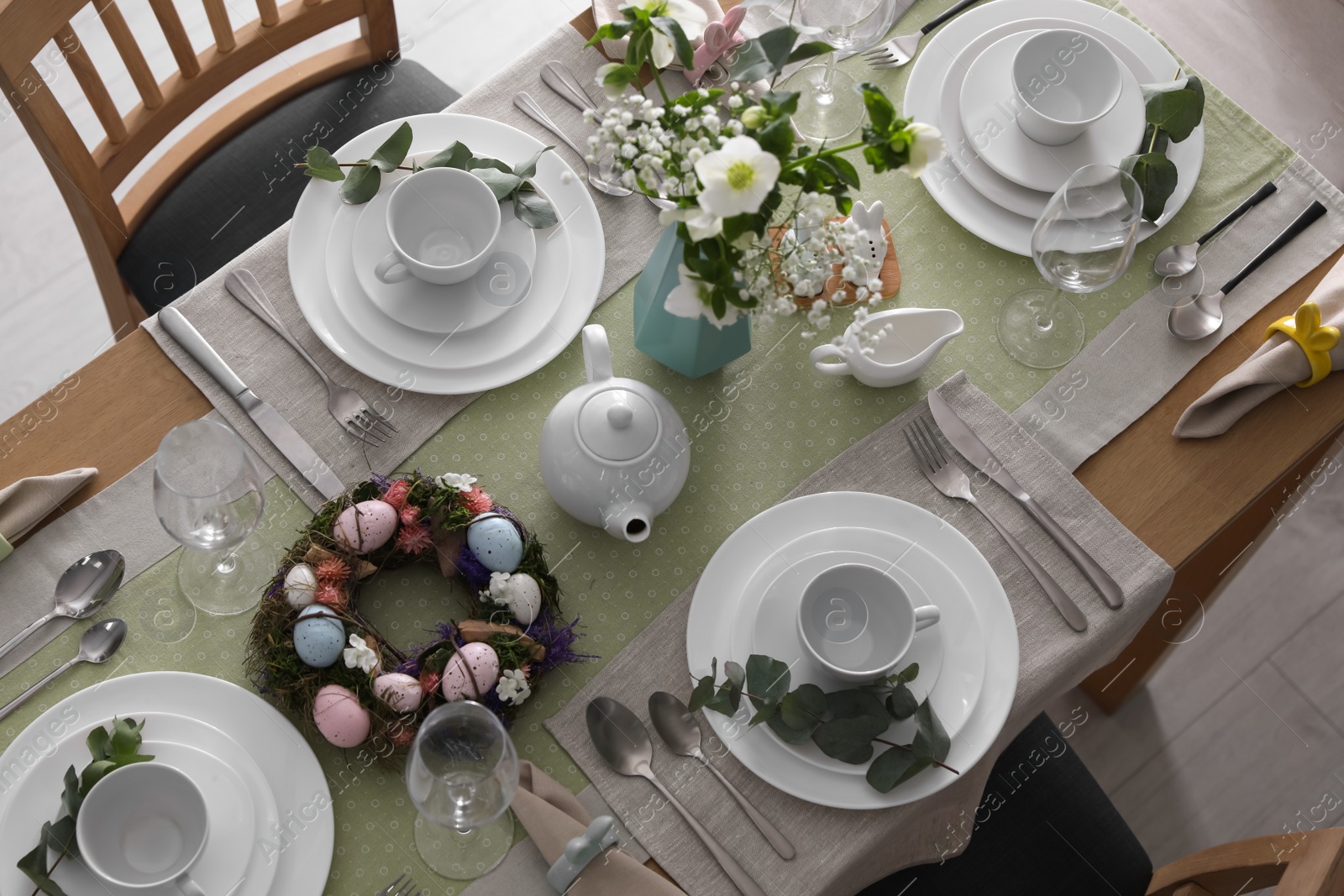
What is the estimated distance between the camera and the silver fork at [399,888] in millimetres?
1013

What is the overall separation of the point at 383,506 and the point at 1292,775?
1.87 m

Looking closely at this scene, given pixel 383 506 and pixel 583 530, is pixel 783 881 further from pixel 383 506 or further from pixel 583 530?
pixel 383 506

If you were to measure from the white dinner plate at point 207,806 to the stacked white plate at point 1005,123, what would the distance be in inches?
39.3

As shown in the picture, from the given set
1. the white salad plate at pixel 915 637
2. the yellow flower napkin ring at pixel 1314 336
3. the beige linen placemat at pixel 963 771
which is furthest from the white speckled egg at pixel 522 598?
the yellow flower napkin ring at pixel 1314 336

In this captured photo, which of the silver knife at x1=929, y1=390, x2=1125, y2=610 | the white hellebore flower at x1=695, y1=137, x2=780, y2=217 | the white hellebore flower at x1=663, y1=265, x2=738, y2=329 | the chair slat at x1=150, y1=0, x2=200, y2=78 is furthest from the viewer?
the chair slat at x1=150, y1=0, x2=200, y2=78

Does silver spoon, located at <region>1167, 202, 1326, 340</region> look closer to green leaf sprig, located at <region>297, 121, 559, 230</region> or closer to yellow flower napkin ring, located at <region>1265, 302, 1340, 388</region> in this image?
yellow flower napkin ring, located at <region>1265, 302, 1340, 388</region>

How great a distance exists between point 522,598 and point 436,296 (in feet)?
1.22

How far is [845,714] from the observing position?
1044mm

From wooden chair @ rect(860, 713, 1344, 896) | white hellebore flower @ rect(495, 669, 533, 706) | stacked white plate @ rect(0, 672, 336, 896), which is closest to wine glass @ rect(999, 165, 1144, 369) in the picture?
wooden chair @ rect(860, 713, 1344, 896)

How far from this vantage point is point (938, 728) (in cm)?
105

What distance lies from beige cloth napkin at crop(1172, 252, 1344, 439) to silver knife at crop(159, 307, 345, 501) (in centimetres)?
95

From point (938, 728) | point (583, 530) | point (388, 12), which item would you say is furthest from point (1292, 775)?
point (388, 12)

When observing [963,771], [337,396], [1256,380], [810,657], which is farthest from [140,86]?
[1256,380]

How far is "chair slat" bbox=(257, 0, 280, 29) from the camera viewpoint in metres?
1.45
